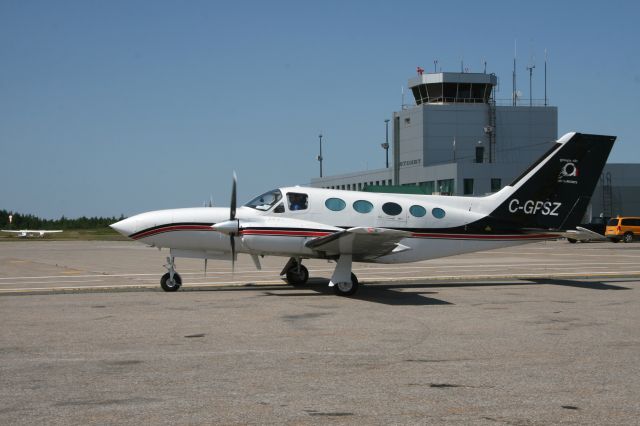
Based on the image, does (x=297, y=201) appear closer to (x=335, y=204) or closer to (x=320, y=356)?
(x=335, y=204)

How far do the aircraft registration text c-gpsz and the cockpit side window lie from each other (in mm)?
6525

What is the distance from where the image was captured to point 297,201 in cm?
2016

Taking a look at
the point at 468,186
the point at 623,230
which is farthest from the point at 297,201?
the point at 468,186

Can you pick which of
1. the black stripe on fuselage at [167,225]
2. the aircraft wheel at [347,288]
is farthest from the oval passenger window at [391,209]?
the black stripe on fuselage at [167,225]

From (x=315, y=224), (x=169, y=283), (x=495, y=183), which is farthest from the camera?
(x=495, y=183)

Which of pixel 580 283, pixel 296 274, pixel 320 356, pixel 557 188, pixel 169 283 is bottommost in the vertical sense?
pixel 320 356

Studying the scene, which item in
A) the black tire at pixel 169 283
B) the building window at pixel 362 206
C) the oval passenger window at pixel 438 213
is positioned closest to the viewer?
the black tire at pixel 169 283

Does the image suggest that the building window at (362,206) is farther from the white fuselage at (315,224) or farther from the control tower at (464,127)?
the control tower at (464,127)

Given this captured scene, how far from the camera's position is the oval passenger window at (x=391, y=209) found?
20922 millimetres

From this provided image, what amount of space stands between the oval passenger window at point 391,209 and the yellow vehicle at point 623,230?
46286 millimetres

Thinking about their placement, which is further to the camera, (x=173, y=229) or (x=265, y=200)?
(x=265, y=200)

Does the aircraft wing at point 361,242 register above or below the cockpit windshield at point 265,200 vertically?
below

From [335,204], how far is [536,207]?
645 cm

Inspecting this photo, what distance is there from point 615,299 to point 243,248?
30.8 feet
